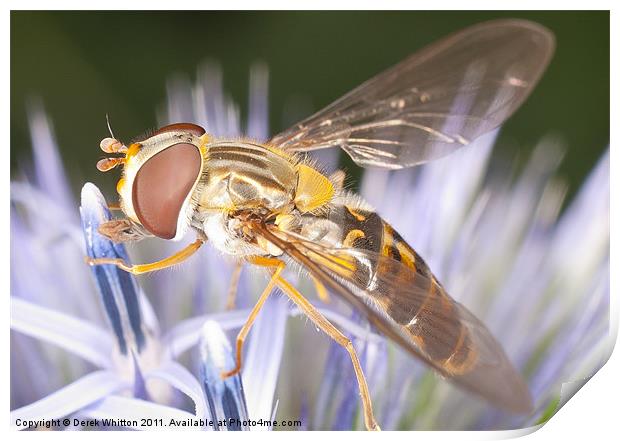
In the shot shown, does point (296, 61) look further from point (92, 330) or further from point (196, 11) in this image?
point (92, 330)

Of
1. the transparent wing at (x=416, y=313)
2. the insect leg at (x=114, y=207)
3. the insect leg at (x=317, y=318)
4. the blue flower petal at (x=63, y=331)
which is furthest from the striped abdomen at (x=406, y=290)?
the blue flower petal at (x=63, y=331)

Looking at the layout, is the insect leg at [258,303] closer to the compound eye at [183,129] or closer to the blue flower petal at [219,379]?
the blue flower petal at [219,379]

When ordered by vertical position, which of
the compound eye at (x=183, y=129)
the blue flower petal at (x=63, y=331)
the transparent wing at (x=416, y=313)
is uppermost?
the compound eye at (x=183, y=129)

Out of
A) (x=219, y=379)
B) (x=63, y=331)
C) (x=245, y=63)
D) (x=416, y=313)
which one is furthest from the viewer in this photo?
(x=245, y=63)

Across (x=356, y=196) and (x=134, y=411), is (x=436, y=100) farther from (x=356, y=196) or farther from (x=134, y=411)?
(x=134, y=411)
